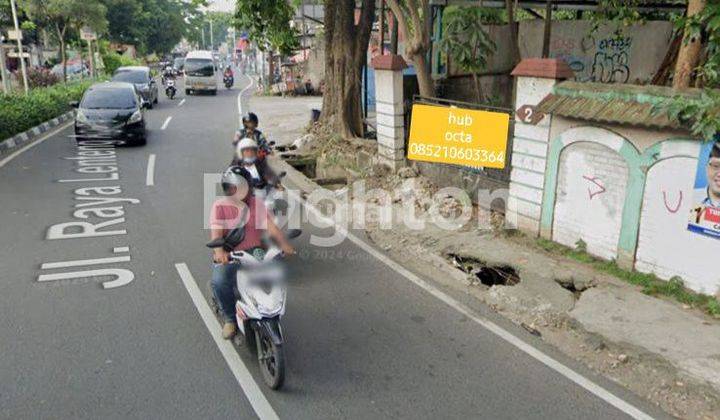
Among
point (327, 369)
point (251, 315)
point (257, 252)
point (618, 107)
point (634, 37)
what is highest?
point (634, 37)

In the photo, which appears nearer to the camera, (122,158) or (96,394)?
(96,394)

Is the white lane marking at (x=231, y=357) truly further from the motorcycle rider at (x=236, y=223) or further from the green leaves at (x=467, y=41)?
the green leaves at (x=467, y=41)

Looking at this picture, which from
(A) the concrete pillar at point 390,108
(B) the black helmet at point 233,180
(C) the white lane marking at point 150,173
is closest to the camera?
(B) the black helmet at point 233,180

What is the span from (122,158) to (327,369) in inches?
413

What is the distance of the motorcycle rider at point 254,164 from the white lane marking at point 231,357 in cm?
137

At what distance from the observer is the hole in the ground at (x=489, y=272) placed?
691 centimetres

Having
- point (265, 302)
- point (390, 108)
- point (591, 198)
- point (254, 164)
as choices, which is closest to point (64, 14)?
point (390, 108)

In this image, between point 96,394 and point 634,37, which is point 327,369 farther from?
point 634,37

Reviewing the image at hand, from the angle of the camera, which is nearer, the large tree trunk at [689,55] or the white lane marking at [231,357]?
the white lane marking at [231,357]

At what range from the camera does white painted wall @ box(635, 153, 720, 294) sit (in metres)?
5.94

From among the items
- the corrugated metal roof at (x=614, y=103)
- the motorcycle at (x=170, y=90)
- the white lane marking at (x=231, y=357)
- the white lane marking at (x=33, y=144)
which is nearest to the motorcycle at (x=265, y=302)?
the white lane marking at (x=231, y=357)

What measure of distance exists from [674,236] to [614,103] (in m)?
1.66

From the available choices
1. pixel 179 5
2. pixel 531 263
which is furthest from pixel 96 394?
pixel 179 5

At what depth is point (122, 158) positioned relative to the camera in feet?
44.1
